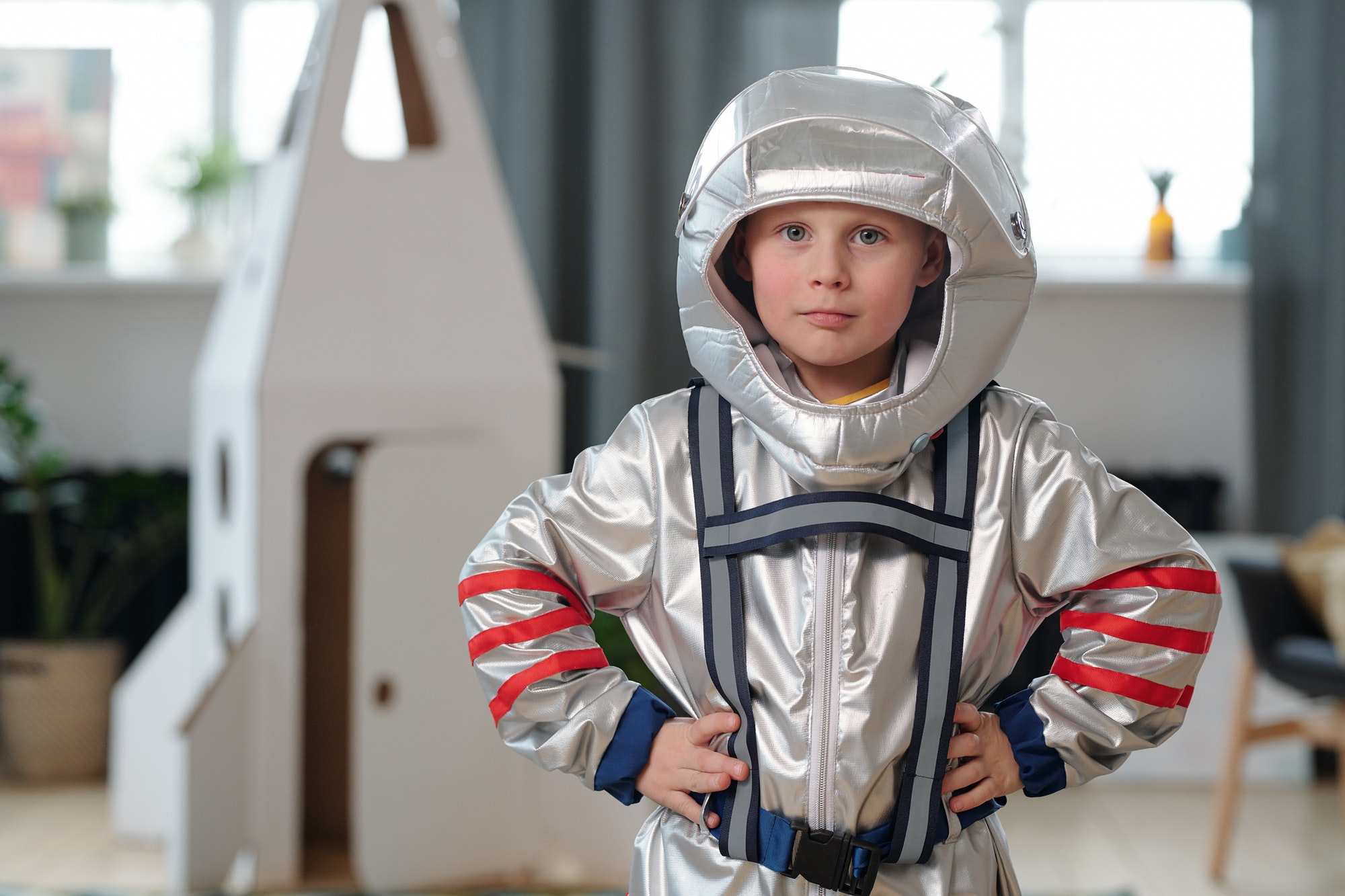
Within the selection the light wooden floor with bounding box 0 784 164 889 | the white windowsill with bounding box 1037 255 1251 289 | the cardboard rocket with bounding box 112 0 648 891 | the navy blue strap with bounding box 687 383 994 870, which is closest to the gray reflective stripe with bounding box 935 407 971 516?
the navy blue strap with bounding box 687 383 994 870

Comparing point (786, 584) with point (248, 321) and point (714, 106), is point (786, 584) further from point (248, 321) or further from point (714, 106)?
point (714, 106)

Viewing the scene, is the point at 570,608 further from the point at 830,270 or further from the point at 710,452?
the point at 830,270

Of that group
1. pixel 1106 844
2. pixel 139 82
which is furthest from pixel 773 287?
pixel 139 82

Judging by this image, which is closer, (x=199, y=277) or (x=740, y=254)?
(x=740, y=254)

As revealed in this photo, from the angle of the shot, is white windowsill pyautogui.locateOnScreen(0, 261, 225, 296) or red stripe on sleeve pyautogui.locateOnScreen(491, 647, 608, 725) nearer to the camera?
red stripe on sleeve pyautogui.locateOnScreen(491, 647, 608, 725)

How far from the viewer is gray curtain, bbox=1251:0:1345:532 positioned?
2.69 meters

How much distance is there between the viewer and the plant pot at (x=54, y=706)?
8.23 feet

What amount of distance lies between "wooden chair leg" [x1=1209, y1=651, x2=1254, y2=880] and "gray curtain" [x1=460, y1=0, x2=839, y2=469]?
129cm

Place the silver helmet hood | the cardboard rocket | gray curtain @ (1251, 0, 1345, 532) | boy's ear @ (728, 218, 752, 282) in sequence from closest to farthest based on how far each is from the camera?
the silver helmet hood, boy's ear @ (728, 218, 752, 282), the cardboard rocket, gray curtain @ (1251, 0, 1345, 532)

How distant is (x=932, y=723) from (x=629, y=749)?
184 millimetres

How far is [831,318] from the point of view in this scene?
711mm

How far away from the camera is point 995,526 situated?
729 mm

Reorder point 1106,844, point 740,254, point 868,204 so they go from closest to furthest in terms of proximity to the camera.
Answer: point 868,204, point 740,254, point 1106,844

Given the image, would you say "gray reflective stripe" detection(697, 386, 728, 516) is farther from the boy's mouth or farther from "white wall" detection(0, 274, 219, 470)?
"white wall" detection(0, 274, 219, 470)
